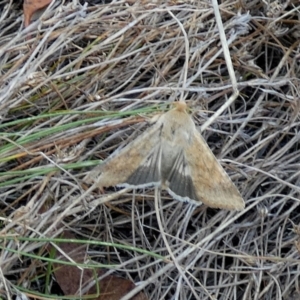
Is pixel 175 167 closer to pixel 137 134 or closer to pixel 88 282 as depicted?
pixel 137 134

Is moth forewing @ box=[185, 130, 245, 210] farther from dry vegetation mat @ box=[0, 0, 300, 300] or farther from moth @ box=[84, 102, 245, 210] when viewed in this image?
dry vegetation mat @ box=[0, 0, 300, 300]

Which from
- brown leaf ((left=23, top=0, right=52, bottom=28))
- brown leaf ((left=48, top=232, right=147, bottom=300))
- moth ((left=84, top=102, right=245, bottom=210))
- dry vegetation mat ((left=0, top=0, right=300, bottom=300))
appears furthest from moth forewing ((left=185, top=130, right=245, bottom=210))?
brown leaf ((left=23, top=0, right=52, bottom=28))

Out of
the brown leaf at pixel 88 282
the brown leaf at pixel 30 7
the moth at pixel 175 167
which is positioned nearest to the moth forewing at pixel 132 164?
the moth at pixel 175 167

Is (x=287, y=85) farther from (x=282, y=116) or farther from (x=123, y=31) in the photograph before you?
(x=123, y=31)

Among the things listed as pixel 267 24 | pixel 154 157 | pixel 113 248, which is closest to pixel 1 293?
pixel 113 248

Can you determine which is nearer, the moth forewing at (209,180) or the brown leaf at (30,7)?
the moth forewing at (209,180)

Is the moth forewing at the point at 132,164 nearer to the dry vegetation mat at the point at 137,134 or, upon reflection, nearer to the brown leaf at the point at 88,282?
the dry vegetation mat at the point at 137,134
